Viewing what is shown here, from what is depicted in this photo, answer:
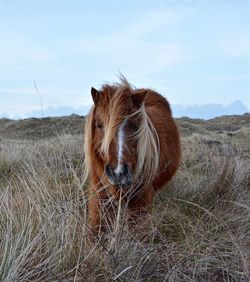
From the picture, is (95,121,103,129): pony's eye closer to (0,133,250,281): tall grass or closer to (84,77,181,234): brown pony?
(84,77,181,234): brown pony

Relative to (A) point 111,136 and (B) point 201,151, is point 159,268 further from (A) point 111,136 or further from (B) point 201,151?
(B) point 201,151

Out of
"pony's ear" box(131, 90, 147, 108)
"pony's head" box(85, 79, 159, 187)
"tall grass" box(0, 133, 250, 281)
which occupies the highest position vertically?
"pony's ear" box(131, 90, 147, 108)

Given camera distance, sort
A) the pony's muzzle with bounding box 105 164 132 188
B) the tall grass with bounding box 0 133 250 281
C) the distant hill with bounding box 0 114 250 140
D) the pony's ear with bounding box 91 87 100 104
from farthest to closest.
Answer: the distant hill with bounding box 0 114 250 140, the pony's ear with bounding box 91 87 100 104, the pony's muzzle with bounding box 105 164 132 188, the tall grass with bounding box 0 133 250 281

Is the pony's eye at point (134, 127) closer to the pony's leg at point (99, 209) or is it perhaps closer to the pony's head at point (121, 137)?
the pony's head at point (121, 137)

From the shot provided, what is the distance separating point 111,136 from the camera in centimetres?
372

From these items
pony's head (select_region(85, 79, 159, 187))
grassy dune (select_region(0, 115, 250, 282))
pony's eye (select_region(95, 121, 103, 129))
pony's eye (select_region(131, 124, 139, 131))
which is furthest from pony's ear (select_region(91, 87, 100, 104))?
grassy dune (select_region(0, 115, 250, 282))

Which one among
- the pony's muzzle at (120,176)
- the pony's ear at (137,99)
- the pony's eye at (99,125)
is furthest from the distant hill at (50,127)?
the pony's muzzle at (120,176)

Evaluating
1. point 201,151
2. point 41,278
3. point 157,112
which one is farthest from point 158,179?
point 201,151

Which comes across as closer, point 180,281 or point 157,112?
point 180,281

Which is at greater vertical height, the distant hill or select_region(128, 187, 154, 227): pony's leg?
the distant hill

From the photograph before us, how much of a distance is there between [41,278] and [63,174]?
90.6 inches

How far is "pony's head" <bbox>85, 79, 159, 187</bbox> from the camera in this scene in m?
3.64

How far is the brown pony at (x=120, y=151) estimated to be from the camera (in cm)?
366

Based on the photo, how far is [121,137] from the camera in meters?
3.75
